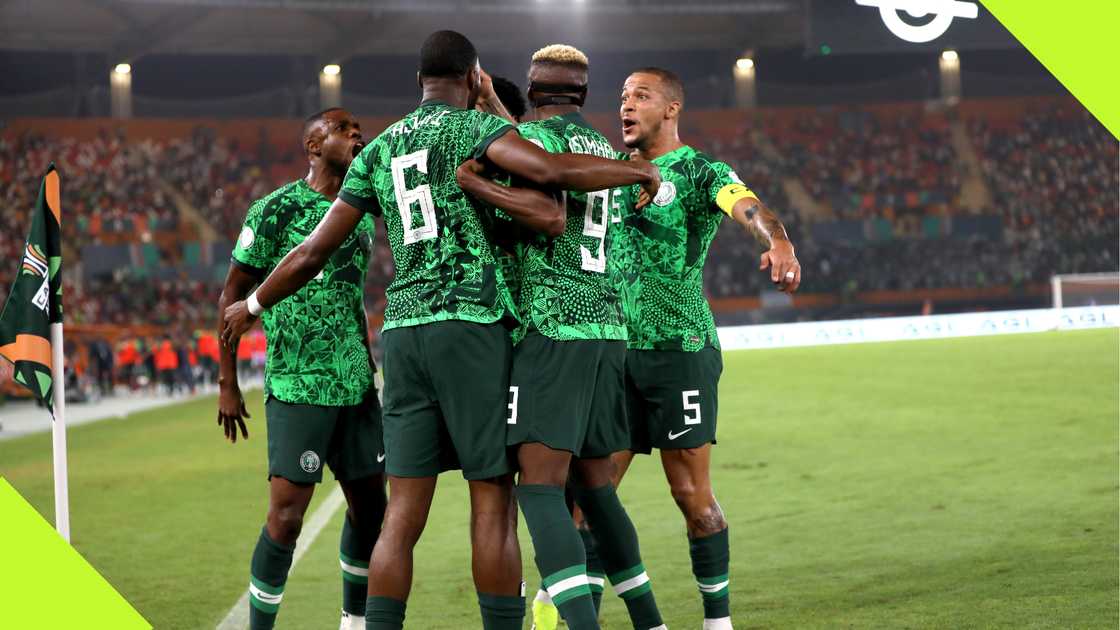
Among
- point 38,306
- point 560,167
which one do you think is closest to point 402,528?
point 560,167

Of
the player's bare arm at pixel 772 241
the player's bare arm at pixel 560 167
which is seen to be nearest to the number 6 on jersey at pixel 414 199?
the player's bare arm at pixel 560 167

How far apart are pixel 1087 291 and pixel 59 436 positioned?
28039 mm

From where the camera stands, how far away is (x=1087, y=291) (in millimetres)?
29016

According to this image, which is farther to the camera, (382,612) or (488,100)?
(488,100)

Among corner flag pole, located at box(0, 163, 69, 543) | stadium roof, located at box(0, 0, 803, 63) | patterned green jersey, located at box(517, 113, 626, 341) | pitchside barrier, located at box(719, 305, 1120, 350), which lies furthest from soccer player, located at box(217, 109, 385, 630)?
stadium roof, located at box(0, 0, 803, 63)

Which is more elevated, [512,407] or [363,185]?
[363,185]

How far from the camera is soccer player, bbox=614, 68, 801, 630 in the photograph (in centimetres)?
475

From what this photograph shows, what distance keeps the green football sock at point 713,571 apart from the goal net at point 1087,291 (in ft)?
85.7

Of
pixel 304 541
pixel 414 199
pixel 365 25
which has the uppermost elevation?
pixel 365 25

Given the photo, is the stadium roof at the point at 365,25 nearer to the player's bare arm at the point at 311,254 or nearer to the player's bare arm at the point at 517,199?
the player's bare arm at the point at 311,254

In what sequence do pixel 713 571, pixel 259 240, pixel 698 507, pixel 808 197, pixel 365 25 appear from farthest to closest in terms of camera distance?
pixel 808 197 → pixel 365 25 → pixel 259 240 → pixel 698 507 → pixel 713 571

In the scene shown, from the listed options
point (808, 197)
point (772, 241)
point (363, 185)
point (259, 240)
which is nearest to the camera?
point (363, 185)

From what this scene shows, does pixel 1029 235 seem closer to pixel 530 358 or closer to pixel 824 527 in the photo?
pixel 824 527

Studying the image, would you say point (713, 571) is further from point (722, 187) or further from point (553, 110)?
point (553, 110)
